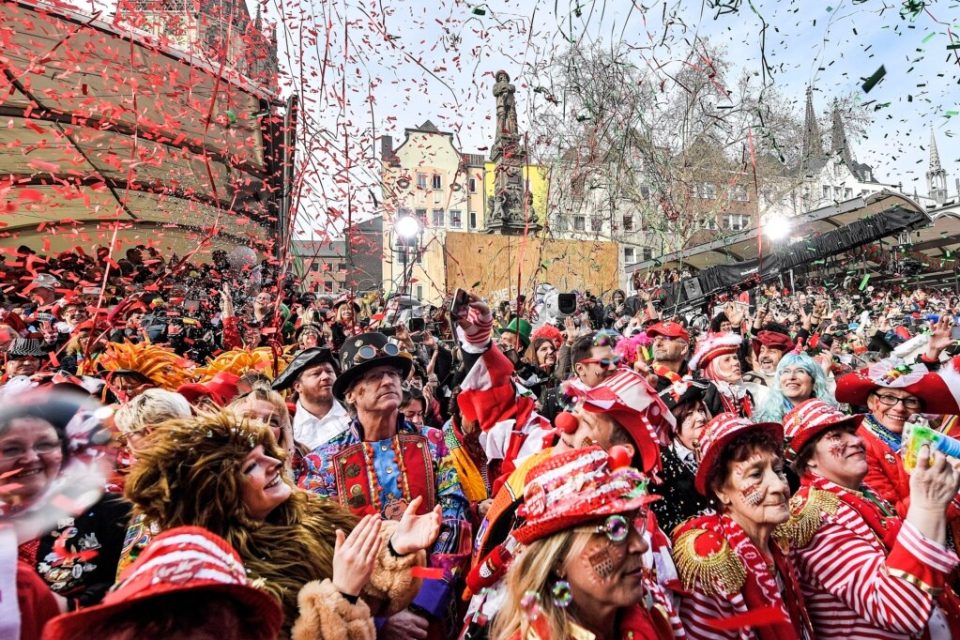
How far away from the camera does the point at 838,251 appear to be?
10469mm

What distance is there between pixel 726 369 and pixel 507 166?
18.2m

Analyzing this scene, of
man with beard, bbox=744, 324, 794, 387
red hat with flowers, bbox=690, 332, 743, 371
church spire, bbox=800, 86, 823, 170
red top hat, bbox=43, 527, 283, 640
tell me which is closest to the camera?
red top hat, bbox=43, 527, 283, 640

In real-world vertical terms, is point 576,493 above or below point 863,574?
above

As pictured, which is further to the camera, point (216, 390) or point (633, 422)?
point (216, 390)

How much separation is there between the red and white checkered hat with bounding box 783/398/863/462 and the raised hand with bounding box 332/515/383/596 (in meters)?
1.86

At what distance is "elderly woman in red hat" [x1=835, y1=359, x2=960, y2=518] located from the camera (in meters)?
3.15

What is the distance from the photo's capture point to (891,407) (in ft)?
11.5

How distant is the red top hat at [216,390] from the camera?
12.4ft

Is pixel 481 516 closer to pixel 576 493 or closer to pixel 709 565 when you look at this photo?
pixel 709 565

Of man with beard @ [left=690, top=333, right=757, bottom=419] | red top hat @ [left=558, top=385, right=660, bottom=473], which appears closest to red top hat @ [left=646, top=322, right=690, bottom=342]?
man with beard @ [left=690, top=333, right=757, bottom=419]

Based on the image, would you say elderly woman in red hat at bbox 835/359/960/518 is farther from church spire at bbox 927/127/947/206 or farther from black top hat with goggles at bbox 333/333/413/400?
church spire at bbox 927/127/947/206

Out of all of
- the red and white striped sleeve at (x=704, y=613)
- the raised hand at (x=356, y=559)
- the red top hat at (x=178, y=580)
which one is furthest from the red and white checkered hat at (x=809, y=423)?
the red top hat at (x=178, y=580)

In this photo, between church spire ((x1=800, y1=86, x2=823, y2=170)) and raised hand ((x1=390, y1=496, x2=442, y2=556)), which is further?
church spire ((x1=800, y1=86, x2=823, y2=170))

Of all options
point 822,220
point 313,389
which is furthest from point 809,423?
point 822,220
